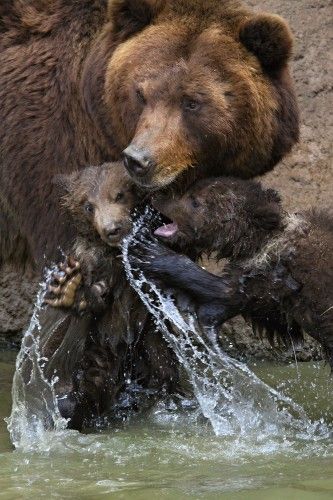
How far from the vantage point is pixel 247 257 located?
299 inches

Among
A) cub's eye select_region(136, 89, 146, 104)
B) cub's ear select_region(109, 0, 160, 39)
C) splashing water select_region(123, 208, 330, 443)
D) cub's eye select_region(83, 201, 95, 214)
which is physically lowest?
splashing water select_region(123, 208, 330, 443)

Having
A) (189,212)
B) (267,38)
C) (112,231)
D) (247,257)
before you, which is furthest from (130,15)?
(247,257)

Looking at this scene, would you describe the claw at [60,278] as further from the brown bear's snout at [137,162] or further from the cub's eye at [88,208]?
the brown bear's snout at [137,162]

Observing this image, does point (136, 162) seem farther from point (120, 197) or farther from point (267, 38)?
point (267, 38)

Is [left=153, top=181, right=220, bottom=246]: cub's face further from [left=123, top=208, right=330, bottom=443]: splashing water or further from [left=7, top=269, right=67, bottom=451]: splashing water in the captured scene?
[left=7, top=269, right=67, bottom=451]: splashing water

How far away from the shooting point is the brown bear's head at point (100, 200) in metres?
7.23

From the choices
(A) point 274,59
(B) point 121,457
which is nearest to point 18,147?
(A) point 274,59

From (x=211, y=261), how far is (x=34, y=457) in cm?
325

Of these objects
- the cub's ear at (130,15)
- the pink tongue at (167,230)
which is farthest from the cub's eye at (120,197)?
the cub's ear at (130,15)

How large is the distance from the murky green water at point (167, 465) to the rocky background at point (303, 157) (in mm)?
1822

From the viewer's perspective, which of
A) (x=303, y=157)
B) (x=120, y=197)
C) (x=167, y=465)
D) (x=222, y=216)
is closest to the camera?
(x=167, y=465)

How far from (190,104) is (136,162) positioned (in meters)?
0.65

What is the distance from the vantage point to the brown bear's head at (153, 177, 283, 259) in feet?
24.6

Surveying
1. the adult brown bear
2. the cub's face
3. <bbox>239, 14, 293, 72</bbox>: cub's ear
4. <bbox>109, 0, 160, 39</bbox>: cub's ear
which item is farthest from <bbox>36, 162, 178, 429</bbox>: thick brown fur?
<bbox>239, 14, 293, 72</bbox>: cub's ear
